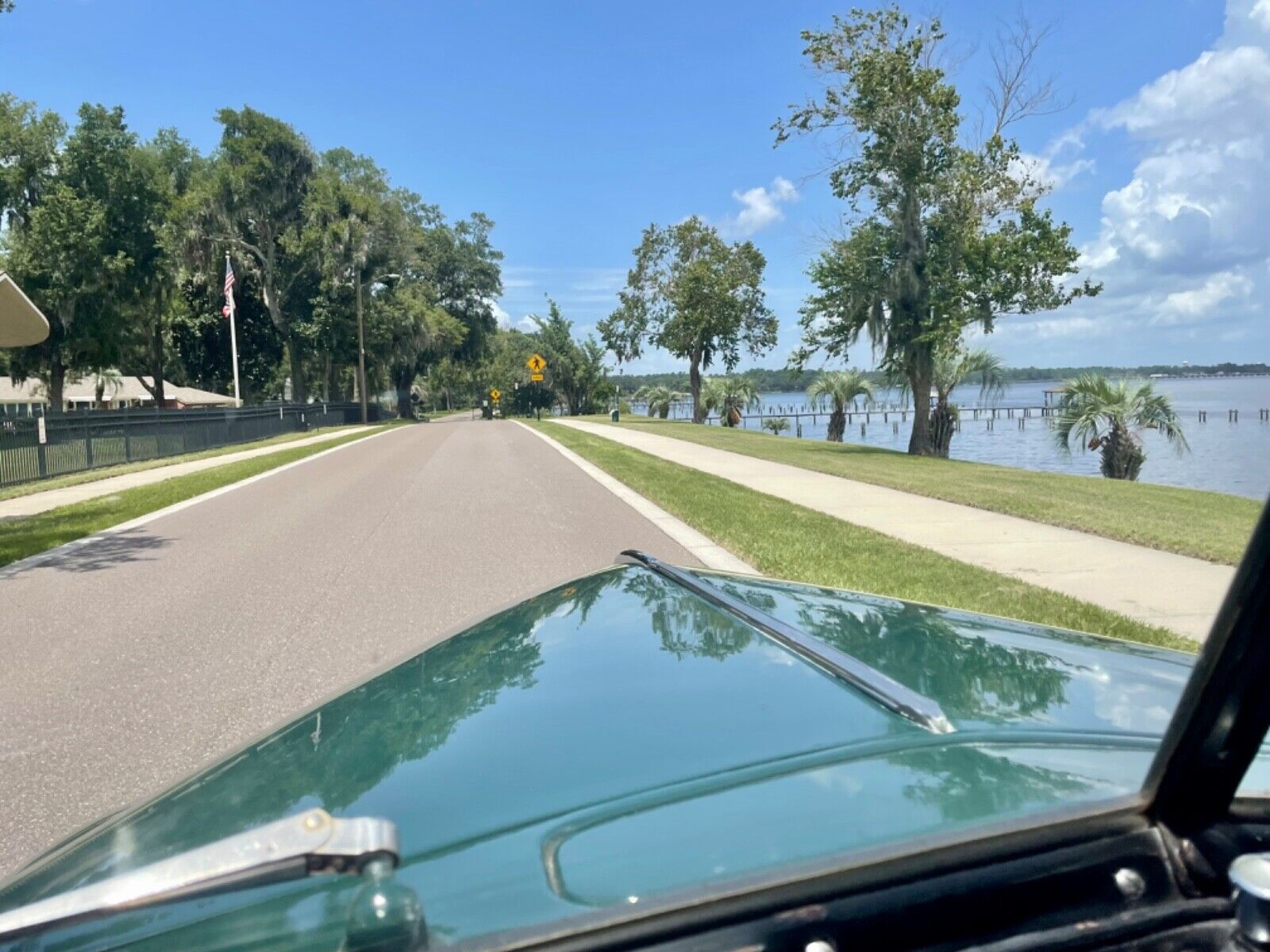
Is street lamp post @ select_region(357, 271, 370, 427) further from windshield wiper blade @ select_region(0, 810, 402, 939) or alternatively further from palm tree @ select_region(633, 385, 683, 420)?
windshield wiper blade @ select_region(0, 810, 402, 939)

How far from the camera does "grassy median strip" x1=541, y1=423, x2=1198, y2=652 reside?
6.68 metres

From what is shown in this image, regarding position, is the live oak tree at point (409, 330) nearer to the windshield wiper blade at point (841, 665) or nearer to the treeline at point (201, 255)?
the treeline at point (201, 255)

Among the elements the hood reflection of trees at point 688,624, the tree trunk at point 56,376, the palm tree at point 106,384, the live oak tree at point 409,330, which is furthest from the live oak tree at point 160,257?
the hood reflection of trees at point 688,624

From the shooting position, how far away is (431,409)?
118 metres

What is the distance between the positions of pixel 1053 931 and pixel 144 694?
18.1 ft

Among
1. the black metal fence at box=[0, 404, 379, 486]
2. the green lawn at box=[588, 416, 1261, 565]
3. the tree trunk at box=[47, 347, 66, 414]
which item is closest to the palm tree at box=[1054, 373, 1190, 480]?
the green lawn at box=[588, 416, 1261, 565]

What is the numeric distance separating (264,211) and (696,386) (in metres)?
23.6

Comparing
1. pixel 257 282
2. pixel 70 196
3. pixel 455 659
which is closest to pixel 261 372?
pixel 257 282

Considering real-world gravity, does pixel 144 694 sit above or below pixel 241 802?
below

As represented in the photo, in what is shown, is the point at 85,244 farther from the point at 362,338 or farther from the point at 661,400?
the point at 661,400

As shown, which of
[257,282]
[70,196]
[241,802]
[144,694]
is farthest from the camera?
[257,282]

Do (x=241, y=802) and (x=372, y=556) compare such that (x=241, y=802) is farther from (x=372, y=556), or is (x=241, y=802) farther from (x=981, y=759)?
(x=372, y=556)

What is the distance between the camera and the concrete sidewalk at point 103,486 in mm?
15438

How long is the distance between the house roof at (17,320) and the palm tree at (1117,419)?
1835cm
